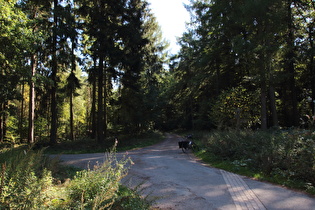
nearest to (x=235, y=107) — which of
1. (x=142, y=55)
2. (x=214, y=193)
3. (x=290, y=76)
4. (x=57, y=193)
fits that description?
(x=290, y=76)

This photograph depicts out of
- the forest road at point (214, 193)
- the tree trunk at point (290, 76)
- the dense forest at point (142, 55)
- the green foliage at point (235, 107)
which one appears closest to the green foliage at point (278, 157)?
the forest road at point (214, 193)

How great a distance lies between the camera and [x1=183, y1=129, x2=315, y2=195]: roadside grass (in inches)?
251

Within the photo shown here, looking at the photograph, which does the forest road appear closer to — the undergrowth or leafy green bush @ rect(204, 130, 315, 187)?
the undergrowth

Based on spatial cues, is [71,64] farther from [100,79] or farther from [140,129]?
[140,129]

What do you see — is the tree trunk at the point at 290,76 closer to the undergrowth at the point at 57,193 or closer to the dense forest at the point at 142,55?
the dense forest at the point at 142,55

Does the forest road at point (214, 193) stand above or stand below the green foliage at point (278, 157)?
below

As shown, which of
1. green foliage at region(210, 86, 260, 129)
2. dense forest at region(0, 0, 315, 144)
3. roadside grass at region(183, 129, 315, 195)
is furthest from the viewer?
green foliage at region(210, 86, 260, 129)

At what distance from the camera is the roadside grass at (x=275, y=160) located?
6.36 meters

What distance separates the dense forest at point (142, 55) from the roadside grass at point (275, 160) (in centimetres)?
309

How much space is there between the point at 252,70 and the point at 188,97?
1890cm

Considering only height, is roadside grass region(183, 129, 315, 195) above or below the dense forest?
below

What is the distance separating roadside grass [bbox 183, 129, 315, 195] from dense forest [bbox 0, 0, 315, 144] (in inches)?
122

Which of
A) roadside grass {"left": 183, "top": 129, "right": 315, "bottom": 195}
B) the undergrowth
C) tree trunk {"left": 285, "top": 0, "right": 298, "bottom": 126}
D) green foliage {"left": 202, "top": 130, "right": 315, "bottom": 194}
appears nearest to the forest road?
roadside grass {"left": 183, "top": 129, "right": 315, "bottom": 195}

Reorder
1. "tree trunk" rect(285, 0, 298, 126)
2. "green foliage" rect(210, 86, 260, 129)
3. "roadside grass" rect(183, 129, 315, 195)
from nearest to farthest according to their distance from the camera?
"roadside grass" rect(183, 129, 315, 195) → "green foliage" rect(210, 86, 260, 129) → "tree trunk" rect(285, 0, 298, 126)
